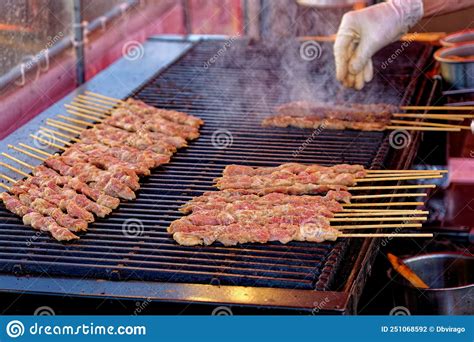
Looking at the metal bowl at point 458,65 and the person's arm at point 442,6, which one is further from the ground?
the person's arm at point 442,6

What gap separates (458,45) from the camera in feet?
24.9

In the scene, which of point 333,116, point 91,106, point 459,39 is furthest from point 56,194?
point 459,39

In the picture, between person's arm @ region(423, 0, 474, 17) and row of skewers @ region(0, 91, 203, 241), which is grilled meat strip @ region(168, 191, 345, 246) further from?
person's arm @ region(423, 0, 474, 17)

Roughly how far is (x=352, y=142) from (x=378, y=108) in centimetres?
67

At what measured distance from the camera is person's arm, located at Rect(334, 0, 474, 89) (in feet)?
22.0

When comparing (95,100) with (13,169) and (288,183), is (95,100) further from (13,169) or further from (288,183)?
(288,183)

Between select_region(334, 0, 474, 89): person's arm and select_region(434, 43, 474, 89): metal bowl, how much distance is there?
600 millimetres

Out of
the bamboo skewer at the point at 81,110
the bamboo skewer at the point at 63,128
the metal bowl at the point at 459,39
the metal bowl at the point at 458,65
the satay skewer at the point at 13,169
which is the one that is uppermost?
the metal bowl at the point at 459,39

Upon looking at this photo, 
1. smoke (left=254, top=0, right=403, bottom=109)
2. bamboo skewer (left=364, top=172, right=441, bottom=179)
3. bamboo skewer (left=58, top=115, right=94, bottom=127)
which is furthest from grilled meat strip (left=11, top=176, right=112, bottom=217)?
smoke (left=254, top=0, right=403, bottom=109)

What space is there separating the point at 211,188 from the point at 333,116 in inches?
63.0

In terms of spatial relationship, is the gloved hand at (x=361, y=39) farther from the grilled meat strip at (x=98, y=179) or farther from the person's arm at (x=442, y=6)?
the grilled meat strip at (x=98, y=179)

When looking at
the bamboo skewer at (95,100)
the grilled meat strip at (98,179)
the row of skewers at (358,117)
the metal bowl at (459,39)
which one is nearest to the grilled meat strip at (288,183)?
the grilled meat strip at (98,179)

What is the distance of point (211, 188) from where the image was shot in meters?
5.54

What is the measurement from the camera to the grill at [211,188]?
14.2 ft
